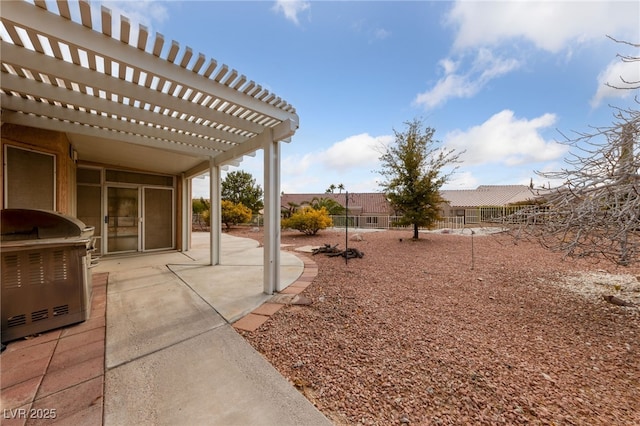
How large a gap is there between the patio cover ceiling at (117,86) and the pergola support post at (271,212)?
250mm

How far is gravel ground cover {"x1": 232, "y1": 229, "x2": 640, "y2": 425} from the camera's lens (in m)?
1.57

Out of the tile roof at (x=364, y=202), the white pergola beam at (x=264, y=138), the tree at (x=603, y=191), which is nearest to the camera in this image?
the tree at (x=603, y=191)

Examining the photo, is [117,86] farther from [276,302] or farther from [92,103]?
[276,302]

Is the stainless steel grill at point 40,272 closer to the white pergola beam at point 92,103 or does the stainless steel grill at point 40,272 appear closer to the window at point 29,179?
the window at point 29,179

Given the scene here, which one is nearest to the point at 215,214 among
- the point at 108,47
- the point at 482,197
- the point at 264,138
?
the point at 264,138

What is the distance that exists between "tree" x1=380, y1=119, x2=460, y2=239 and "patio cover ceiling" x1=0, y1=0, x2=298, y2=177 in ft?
20.9

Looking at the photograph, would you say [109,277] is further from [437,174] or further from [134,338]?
[437,174]

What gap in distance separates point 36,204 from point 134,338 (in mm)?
3077

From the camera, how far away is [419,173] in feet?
28.7

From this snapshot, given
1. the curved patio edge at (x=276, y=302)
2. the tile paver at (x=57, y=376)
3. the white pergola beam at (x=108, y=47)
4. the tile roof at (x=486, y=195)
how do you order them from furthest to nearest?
the tile roof at (x=486, y=195), the curved patio edge at (x=276, y=302), the white pergola beam at (x=108, y=47), the tile paver at (x=57, y=376)

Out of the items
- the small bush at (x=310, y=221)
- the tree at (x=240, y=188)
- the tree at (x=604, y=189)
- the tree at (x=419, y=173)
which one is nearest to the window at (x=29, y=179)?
the tree at (x=604, y=189)

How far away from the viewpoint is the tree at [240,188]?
72.4 feet

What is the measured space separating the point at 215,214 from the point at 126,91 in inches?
131

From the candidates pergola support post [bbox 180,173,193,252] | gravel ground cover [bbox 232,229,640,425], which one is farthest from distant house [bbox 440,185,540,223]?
pergola support post [bbox 180,173,193,252]
